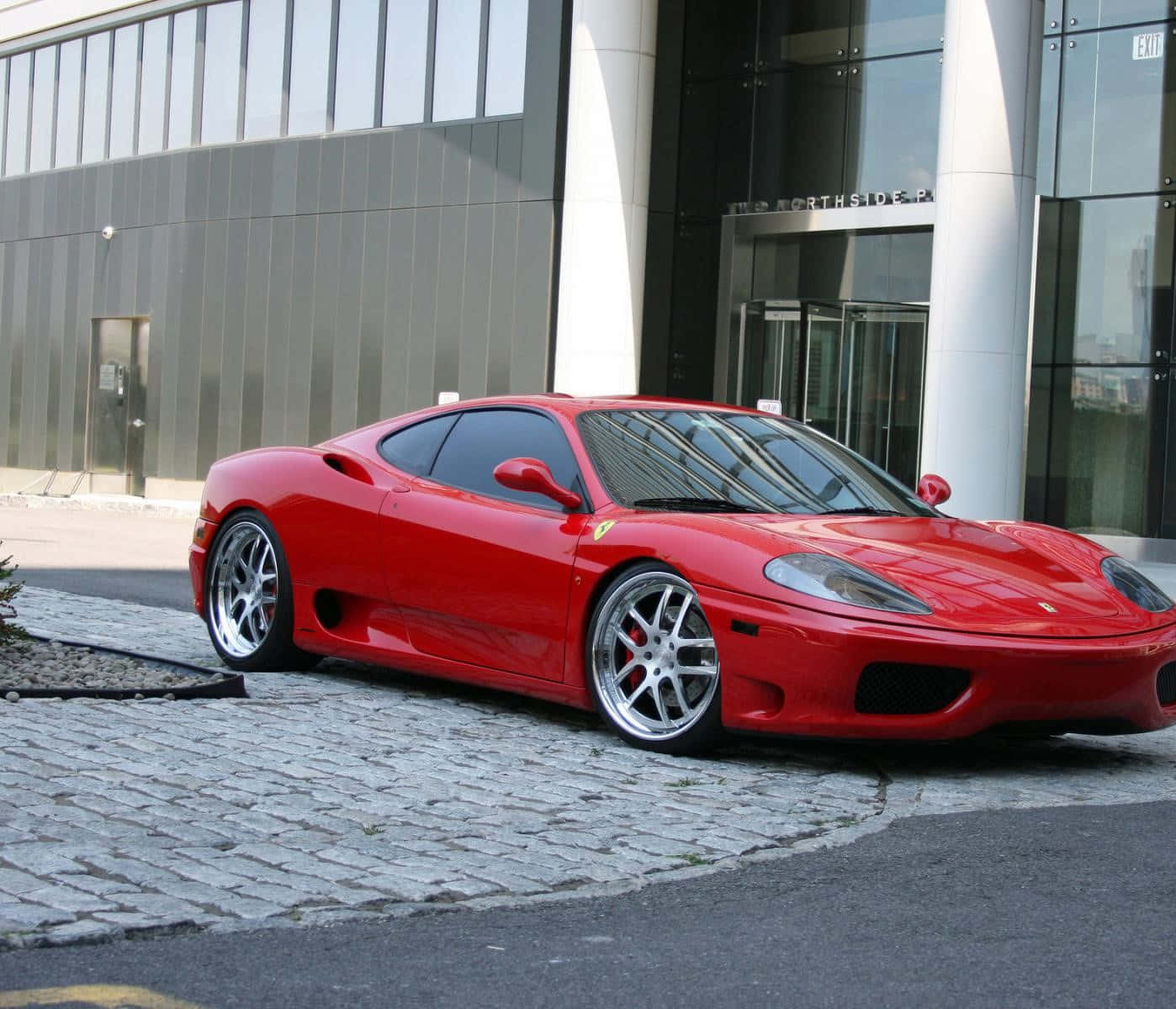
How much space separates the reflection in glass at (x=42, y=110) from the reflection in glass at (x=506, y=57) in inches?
464

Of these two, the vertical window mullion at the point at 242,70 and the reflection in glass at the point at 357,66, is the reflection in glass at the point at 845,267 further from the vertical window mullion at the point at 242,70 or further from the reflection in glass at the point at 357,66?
the vertical window mullion at the point at 242,70

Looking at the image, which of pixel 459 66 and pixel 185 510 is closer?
pixel 459 66

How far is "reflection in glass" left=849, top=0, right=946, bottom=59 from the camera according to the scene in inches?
807

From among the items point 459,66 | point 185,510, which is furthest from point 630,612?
point 185,510

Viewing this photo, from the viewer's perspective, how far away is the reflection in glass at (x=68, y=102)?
31031 millimetres

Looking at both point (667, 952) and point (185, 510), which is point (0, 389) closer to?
point (185, 510)

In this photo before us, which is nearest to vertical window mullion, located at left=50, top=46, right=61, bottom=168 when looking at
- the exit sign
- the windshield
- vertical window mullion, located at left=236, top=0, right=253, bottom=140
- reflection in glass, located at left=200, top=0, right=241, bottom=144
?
reflection in glass, located at left=200, top=0, right=241, bottom=144

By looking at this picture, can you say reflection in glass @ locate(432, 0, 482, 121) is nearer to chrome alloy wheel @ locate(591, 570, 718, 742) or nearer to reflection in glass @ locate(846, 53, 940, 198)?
reflection in glass @ locate(846, 53, 940, 198)

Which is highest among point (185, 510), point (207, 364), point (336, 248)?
point (336, 248)

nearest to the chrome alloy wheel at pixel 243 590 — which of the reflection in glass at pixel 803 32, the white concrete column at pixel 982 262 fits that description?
the white concrete column at pixel 982 262

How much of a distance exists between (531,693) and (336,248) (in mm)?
20119

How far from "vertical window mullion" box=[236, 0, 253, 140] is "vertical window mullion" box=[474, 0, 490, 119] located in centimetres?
544

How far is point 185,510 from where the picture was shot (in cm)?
2631

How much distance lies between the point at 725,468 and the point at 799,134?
16.0m
